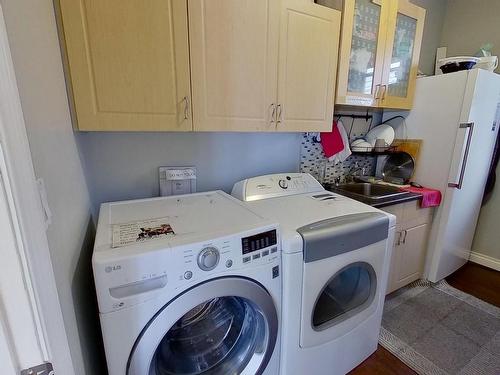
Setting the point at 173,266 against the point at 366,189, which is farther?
the point at 366,189

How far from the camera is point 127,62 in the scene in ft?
3.24

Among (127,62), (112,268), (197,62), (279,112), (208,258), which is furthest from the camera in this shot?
(279,112)

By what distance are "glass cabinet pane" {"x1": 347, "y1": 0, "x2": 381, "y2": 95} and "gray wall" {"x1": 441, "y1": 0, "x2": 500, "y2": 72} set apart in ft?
4.78

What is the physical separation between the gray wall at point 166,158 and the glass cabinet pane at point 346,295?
0.83 metres

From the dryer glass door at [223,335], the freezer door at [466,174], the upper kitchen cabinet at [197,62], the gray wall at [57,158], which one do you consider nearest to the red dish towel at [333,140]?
the upper kitchen cabinet at [197,62]

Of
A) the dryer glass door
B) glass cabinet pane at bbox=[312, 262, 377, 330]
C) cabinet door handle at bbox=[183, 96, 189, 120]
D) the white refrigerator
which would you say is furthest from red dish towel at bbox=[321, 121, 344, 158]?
the dryer glass door

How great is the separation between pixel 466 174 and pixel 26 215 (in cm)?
254

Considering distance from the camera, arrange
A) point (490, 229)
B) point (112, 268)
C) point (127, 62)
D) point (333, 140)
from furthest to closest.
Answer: point (490, 229) → point (333, 140) → point (127, 62) → point (112, 268)

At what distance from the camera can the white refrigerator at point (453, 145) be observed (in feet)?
5.87

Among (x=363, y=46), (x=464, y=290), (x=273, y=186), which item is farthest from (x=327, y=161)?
(x=464, y=290)

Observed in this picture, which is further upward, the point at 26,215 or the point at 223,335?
the point at 26,215

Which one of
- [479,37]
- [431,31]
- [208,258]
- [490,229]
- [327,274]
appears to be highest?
[431,31]

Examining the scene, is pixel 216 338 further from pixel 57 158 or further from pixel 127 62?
A: pixel 127 62

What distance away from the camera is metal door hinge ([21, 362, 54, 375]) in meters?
0.42
